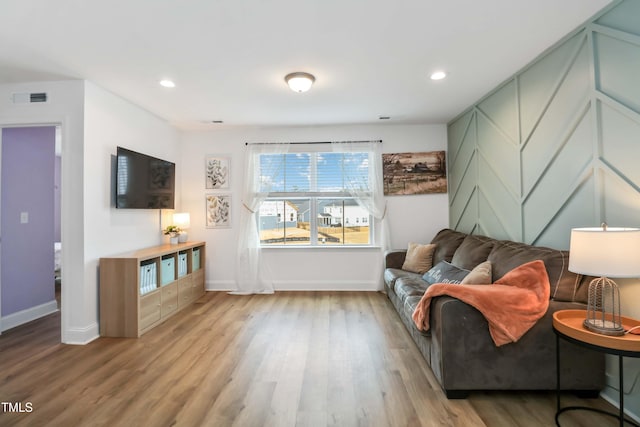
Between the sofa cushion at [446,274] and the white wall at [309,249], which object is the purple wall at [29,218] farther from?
the sofa cushion at [446,274]

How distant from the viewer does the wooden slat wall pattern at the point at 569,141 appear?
6.02 feet

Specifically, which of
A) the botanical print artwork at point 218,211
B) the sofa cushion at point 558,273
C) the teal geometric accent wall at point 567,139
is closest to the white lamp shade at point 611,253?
the teal geometric accent wall at point 567,139

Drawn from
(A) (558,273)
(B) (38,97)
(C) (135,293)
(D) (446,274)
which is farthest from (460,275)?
(B) (38,97)

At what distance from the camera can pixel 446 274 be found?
294 cm

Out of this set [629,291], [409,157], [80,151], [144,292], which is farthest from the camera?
[409,157]

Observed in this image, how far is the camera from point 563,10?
195cm

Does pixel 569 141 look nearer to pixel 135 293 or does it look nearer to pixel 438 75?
pixel 438 75

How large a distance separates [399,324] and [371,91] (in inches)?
101

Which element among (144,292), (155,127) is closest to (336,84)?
(155,127)

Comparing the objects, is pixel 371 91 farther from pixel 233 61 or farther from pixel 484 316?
pixel 484 316

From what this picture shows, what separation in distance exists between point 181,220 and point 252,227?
1.00 metres

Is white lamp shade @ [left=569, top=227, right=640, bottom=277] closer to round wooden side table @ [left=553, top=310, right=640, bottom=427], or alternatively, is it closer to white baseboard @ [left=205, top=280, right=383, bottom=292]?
round wooden side table @ [left=553, top=310, right=640, bottom=427]

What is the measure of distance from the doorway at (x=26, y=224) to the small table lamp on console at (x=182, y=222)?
56.5 inches

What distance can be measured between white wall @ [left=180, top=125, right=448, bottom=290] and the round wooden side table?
2781mm
